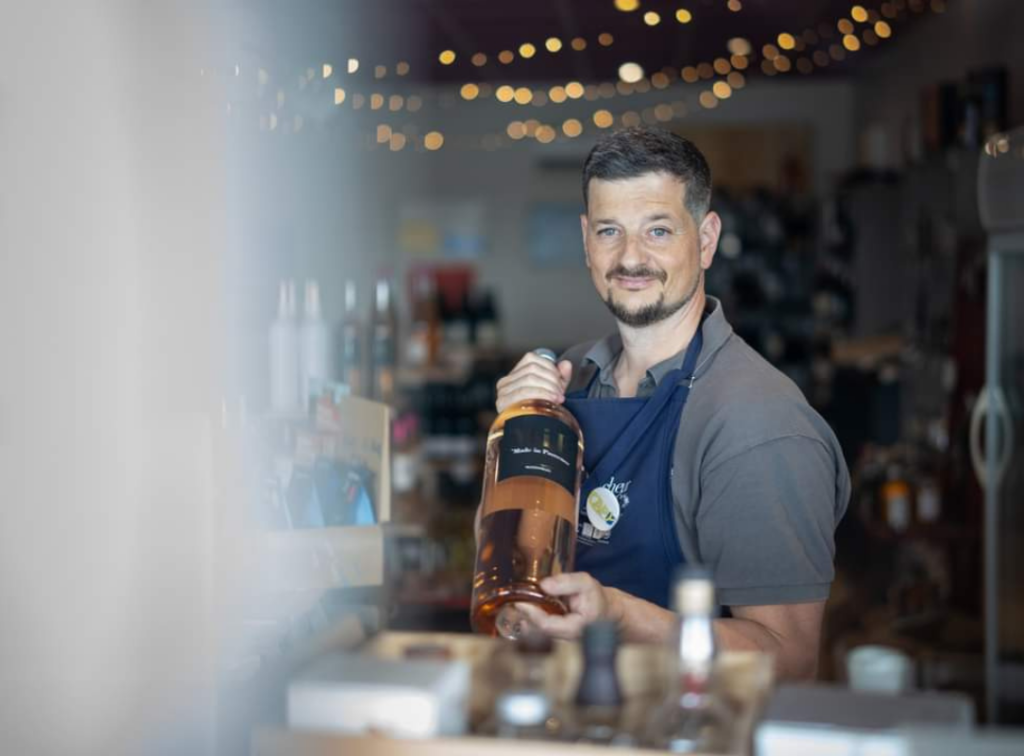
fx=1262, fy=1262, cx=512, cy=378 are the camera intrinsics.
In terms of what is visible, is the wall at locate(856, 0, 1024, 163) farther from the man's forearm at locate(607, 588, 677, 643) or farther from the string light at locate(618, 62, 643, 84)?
the man's forearm at locate(607, 588, 677, 643)

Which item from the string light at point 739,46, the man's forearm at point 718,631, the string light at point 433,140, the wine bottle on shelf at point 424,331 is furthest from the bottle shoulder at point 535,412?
the string light at point 433,140

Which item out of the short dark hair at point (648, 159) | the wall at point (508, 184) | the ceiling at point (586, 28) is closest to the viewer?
the short dark hair at point (648, 159)

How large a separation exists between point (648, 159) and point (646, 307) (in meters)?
0.23

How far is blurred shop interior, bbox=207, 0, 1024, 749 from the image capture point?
1.79m

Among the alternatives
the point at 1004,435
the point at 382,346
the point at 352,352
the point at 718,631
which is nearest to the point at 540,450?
the point at 718,631

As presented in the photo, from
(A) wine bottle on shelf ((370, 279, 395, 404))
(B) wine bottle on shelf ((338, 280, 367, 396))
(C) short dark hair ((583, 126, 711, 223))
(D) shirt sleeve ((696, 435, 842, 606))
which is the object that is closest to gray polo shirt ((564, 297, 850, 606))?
(D) shirt sleeve ((696, 435, 842, 606))

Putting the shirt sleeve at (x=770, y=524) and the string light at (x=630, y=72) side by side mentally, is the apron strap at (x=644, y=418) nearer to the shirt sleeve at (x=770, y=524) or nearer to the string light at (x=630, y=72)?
the shirt sleeve at (x=770, y=524)

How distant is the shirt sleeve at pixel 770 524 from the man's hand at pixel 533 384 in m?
0.26

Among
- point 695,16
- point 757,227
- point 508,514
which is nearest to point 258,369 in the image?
point 508,514

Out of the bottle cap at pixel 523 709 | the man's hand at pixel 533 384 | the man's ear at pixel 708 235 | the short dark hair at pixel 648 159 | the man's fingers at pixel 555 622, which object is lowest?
the man's fingers at pixel 555 622

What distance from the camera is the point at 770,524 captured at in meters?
1.75

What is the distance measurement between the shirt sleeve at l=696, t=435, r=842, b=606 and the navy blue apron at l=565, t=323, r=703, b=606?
104 mm

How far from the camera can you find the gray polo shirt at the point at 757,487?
1.75 meters

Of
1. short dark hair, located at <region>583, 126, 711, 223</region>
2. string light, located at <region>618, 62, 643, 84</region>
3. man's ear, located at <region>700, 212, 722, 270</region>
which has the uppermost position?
string light, located at <region>618, 62, 643, 84</region>
